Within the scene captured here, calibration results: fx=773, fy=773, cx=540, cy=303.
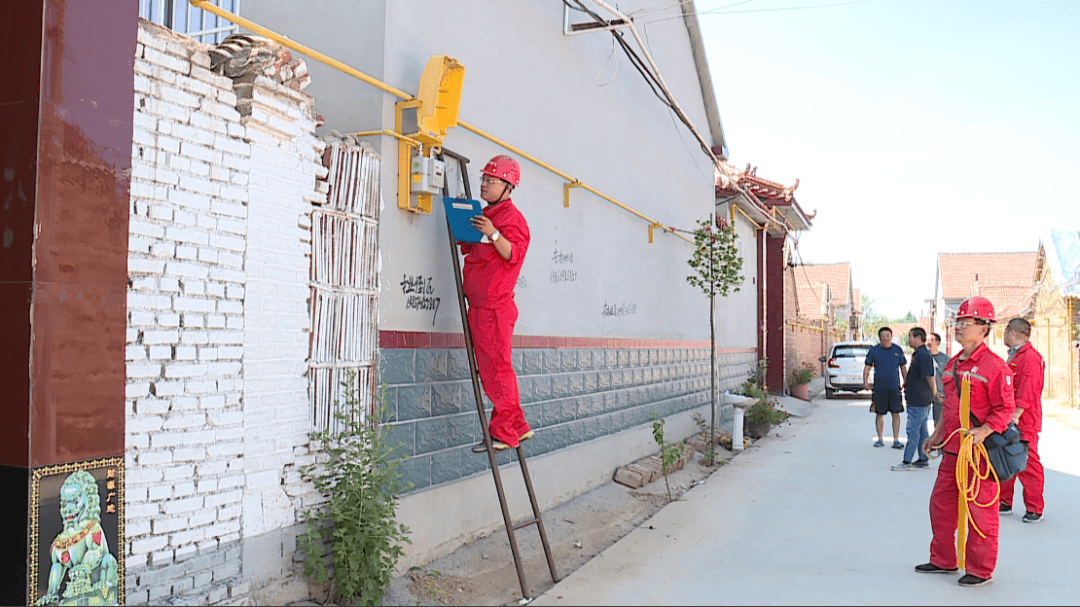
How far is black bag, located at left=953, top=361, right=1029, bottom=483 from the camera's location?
17.1 feet

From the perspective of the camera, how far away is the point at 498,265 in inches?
203

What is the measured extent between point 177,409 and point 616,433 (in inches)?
235

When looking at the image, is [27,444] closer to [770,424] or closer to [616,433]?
[616,433]

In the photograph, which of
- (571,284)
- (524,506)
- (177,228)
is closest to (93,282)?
(177,228)

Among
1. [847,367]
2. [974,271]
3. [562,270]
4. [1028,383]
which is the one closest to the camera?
[1028,383]

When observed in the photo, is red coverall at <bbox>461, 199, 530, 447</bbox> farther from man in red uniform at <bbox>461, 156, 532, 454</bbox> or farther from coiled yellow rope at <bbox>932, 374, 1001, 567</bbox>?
coiled yellow rope at <bbox>932, 374, 1001, 567</bbox>

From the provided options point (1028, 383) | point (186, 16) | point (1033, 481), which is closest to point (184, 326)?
point (186, 16)

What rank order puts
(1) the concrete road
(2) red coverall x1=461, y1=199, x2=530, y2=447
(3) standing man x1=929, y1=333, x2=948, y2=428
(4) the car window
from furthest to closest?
(4) the car window
(3) standing man x1=929, y1=333, x2=948, y2=428
(2) red coverall x1=461, y1=199, x2=530, y2=447
(1) the concrete road

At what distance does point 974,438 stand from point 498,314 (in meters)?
3.24

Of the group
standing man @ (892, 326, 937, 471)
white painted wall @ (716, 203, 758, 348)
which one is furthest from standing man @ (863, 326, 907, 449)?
white painted wall @ (716, 203, 758, 348)

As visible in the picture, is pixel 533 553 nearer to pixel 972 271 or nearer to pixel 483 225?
pixel 483 225

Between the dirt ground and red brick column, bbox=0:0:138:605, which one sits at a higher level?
red brick column, bbox=0:0:138:605

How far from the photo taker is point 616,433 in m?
8.97

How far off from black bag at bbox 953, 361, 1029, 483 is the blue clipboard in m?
3.63
